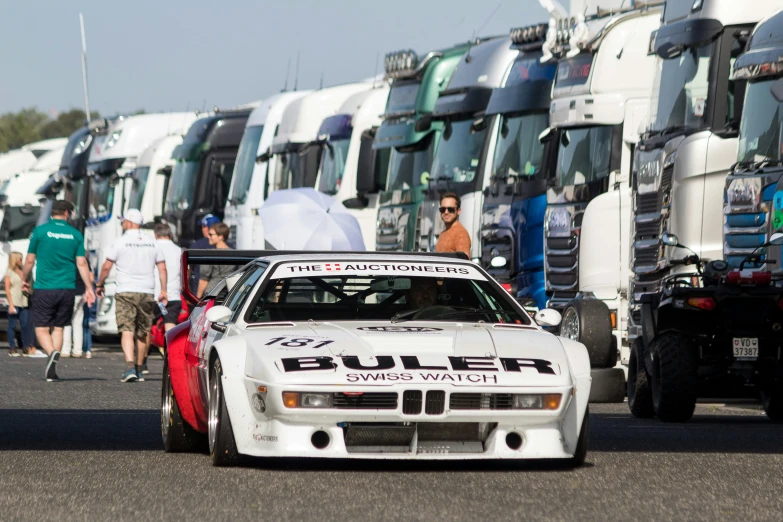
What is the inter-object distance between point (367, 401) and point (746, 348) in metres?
5.20

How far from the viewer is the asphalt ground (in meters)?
7.58

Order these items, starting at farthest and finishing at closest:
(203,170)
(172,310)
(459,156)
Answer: (203,170) < (459,156) < (172,310)

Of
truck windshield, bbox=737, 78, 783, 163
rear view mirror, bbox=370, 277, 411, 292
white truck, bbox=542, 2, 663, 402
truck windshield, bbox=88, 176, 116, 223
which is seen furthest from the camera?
truck windshield, bbox=88, 176, 116, 223

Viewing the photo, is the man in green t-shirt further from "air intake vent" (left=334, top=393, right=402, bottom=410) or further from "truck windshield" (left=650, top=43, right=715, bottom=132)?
"air intake vent" (left=334, top=393, right=402, bottom=410)

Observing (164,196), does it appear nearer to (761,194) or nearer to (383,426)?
(761,194)

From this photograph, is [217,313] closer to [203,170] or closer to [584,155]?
[584,155]

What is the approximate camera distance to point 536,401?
349 inches

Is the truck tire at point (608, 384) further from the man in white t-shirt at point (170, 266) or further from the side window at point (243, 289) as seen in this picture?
the side window at point (243, 289)

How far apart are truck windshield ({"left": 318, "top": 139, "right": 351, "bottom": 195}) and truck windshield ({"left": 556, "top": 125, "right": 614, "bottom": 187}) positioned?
5.78 meters

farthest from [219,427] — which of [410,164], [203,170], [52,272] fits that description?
[203,170]

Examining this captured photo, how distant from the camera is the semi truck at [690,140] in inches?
587

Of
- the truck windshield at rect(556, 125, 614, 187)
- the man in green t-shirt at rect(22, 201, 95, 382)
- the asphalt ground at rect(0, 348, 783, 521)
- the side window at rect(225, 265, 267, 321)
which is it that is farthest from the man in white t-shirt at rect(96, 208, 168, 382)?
the side window at rect(225, 265, 267, 321)

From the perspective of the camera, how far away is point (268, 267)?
10086mm

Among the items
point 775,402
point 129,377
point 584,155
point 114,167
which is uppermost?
point 584,155
